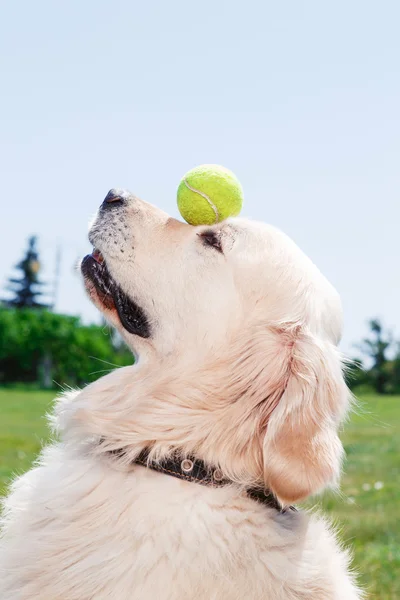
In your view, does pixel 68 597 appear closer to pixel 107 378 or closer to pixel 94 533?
pixel 94 533

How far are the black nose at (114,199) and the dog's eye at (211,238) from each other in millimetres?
415

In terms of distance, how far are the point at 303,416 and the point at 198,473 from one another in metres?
0.52

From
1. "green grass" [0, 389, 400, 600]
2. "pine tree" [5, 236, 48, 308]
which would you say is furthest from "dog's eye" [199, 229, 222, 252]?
"pine tree" [5, 236, 48, 308]

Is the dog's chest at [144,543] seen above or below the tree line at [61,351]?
above

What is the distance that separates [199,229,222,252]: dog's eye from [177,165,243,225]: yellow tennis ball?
159mm

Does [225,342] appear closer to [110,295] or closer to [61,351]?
[110,295]

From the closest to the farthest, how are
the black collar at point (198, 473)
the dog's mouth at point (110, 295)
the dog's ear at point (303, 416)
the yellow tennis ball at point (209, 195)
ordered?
the dog's ear at point (303, 416)
the black collar at point (198, 473)
the dog's mouth at point (110, 295)
the yellow tennis ball at point (209, 195)

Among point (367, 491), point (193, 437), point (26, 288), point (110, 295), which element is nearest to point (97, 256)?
point (110, 295)

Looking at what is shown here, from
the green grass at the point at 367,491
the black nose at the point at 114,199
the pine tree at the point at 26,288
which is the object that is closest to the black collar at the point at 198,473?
the green grass at the point at 367,491

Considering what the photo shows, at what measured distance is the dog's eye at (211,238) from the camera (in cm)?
352

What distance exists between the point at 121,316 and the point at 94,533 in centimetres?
98

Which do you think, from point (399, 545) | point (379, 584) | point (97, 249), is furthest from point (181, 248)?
point (399, 545)

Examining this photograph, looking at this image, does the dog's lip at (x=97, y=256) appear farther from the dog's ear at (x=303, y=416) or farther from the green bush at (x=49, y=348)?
the green bush at (x=49, y=348)

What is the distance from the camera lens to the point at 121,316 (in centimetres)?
342
